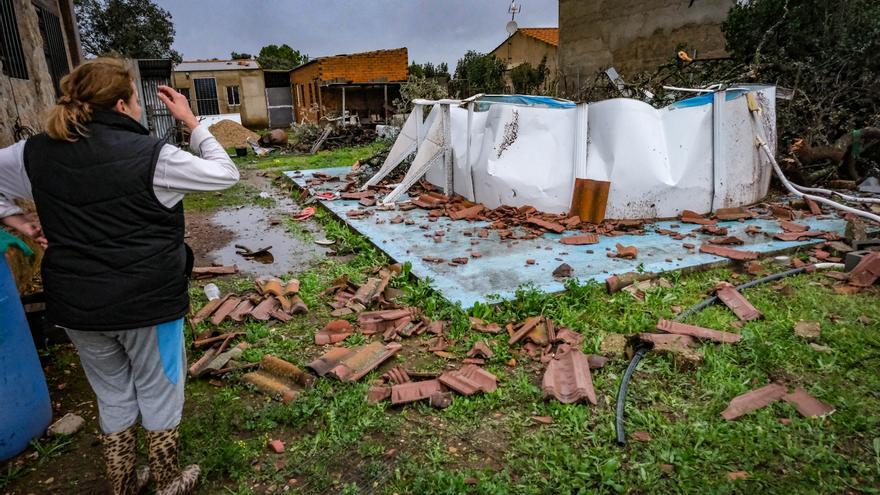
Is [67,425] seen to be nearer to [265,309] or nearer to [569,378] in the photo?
[265,309]

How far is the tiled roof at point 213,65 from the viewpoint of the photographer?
33.0 m

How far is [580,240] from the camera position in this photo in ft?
17.9

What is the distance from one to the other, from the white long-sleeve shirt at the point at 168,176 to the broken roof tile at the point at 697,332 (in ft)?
10.1

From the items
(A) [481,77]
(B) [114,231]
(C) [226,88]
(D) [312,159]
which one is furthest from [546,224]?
(C) [226,88]

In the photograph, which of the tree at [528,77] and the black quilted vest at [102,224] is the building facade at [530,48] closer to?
the tree at [528,77]

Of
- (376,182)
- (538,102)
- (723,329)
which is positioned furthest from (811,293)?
(376,182)

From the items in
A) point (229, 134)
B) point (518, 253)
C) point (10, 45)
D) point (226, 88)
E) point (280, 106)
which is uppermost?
point (226, 88)

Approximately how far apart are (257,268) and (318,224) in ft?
6.40

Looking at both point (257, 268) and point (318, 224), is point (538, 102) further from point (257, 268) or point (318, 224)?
point (257, 268)

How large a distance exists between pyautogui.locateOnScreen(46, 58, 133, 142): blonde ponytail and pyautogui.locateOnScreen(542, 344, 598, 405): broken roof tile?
2.63 m

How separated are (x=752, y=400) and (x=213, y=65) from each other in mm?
37423

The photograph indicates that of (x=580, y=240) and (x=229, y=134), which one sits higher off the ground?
(x=229, y=134)

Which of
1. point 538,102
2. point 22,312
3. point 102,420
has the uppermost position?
point 538,102

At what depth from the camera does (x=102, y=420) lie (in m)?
2.26
